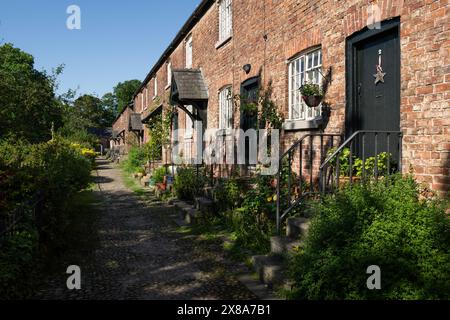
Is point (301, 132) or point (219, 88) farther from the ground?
point (219, 88)

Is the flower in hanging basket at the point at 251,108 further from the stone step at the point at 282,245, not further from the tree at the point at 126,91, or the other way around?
the tree at the point at 126,91

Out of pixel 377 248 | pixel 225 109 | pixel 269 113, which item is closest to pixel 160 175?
pixel 225 109

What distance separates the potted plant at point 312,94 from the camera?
681 centimetres

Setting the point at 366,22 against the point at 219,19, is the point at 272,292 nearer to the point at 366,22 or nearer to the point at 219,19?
the point at 366,22

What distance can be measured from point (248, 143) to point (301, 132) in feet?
9.87

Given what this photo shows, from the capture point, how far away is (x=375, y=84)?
600 centimetres

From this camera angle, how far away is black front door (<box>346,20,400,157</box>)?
5.61 metres

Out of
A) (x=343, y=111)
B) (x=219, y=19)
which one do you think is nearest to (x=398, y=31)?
(x=343, y=111)

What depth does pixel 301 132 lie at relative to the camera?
7656 millimetres

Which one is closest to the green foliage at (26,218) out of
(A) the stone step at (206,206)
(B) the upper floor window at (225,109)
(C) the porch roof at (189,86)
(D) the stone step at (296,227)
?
(A) the stone step at (206,206)

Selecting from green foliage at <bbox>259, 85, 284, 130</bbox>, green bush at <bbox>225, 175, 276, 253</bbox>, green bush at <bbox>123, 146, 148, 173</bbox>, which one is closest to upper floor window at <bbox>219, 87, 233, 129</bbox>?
green foliage at <bbox>259, 85, 284, 130</bbox>

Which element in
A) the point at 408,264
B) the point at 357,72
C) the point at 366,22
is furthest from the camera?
the point at 357,72

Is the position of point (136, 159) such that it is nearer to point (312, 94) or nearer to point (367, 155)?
point (312, 94)

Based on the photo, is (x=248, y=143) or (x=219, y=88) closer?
(x=248, y=143)
